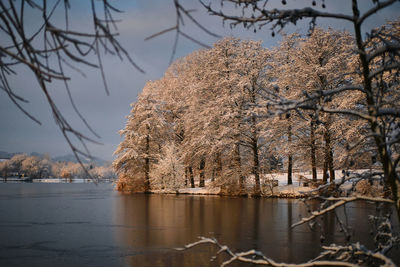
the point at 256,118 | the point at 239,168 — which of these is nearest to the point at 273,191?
the point at 239,168

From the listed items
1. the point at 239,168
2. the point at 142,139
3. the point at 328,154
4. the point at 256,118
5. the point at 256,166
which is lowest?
the point at 239,168

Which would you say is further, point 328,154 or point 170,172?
point 170,172

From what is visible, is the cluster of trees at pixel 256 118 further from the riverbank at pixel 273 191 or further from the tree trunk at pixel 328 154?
the riverbank at pixel 273 191

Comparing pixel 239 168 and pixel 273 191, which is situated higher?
pixel 239 168

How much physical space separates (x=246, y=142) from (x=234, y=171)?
2433mm

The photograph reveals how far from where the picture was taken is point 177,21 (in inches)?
51.8

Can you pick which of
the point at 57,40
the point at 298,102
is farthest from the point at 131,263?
the point at 57,40

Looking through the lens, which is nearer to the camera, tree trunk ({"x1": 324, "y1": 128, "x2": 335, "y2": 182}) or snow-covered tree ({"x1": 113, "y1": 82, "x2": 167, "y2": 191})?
tree trunk ({"x1": 324, "y1": 128, "x2": 335, "y2": 182})

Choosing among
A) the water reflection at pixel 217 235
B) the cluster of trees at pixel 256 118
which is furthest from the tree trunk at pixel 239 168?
the water reflection at pixel 217 235

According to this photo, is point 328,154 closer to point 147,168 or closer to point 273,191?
point 273,191

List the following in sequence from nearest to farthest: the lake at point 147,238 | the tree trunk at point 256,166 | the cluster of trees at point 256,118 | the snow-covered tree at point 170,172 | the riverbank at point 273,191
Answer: the lake at point 147,238 < the cluster of trees at point 256,118 < the riverbank at point 273,191 < the tree trunk at point 256,166 < the snow-covered tree at point 170,172

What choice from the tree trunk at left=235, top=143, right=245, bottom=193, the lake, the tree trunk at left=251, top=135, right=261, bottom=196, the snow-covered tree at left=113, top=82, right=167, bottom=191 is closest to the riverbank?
the tree trunk at left=251, top=135, right=261, bottom=196

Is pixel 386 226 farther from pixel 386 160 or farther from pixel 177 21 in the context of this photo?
pixel 177 21

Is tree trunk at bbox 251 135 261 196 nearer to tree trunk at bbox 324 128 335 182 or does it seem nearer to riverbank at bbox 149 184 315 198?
riverbank at bbox 149 184 315 198
